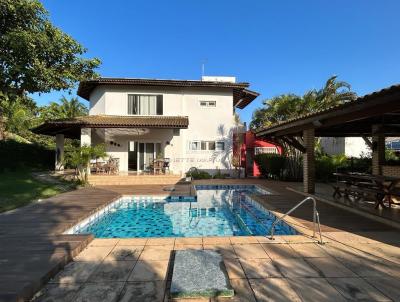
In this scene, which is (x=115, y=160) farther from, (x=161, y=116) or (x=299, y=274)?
(x=299, y=274)

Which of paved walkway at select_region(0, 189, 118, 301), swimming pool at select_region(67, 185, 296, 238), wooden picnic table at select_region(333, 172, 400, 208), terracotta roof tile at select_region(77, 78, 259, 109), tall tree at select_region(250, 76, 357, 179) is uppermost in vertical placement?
terracotta roof tile at select_region(77, 78, 259, 109)

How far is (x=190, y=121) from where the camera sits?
72.4 feet

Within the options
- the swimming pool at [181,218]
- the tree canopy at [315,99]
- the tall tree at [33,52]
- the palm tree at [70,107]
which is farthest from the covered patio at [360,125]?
the palm tree at [70,107]

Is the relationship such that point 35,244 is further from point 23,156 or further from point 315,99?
point 23,156

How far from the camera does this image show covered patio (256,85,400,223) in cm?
633

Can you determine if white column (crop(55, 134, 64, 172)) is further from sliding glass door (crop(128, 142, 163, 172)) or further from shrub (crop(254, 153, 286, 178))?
shrub (crop(254, 153, 286, 178))

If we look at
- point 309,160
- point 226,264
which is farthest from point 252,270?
point 309,160

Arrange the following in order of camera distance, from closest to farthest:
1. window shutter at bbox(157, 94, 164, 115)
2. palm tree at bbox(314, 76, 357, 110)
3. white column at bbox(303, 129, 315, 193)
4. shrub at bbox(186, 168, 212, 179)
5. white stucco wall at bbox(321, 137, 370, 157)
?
white column at bbox(303, 129, 315, 193), palm tree at bbox(314, 76, 357, 110), shrub at bbox(186, 168, 212, 179), window shutter at bbox(157, 94, 164, 115), white stucco wall at bbox(321, 137, 370, 157)

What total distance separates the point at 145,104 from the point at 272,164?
10050mm

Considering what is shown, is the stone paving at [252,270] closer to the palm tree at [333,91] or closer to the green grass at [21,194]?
the green grass at [21,194]

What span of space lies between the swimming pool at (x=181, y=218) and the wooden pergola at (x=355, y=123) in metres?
3.26

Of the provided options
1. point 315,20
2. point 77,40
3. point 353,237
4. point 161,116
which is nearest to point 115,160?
point 161,116

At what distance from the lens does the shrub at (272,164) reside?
19.7 metres

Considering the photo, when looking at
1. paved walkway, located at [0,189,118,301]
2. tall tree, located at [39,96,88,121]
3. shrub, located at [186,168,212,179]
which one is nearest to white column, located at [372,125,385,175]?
shrub, located at [186,168,212,179]
